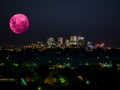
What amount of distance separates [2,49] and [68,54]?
20.0 metres

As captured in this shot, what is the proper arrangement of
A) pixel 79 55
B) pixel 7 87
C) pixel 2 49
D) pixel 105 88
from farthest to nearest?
1. pixel 2 49
2. pixel 79 55
3. pixel 105 88
4. pixel 7 87

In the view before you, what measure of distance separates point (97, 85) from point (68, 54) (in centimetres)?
6297

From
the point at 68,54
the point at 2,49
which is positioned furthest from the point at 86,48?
the point at 2,49

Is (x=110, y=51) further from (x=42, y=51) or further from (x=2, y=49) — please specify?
(x=2, y=49)

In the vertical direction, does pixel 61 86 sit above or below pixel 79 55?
above

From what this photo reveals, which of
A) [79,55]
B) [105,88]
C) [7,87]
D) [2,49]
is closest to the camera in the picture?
[7,87]

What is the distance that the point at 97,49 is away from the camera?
91.2 meters

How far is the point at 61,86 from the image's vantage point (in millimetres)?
21391

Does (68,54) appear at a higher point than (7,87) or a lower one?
lower

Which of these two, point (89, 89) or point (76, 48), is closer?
point (89, 89)

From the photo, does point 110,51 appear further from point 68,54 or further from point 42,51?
point 42,51

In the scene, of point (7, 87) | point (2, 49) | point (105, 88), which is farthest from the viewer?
point (2, 49)

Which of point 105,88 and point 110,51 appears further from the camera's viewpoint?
point 110,51

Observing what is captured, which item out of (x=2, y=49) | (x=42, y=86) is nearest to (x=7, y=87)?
(x=42, y=86)
